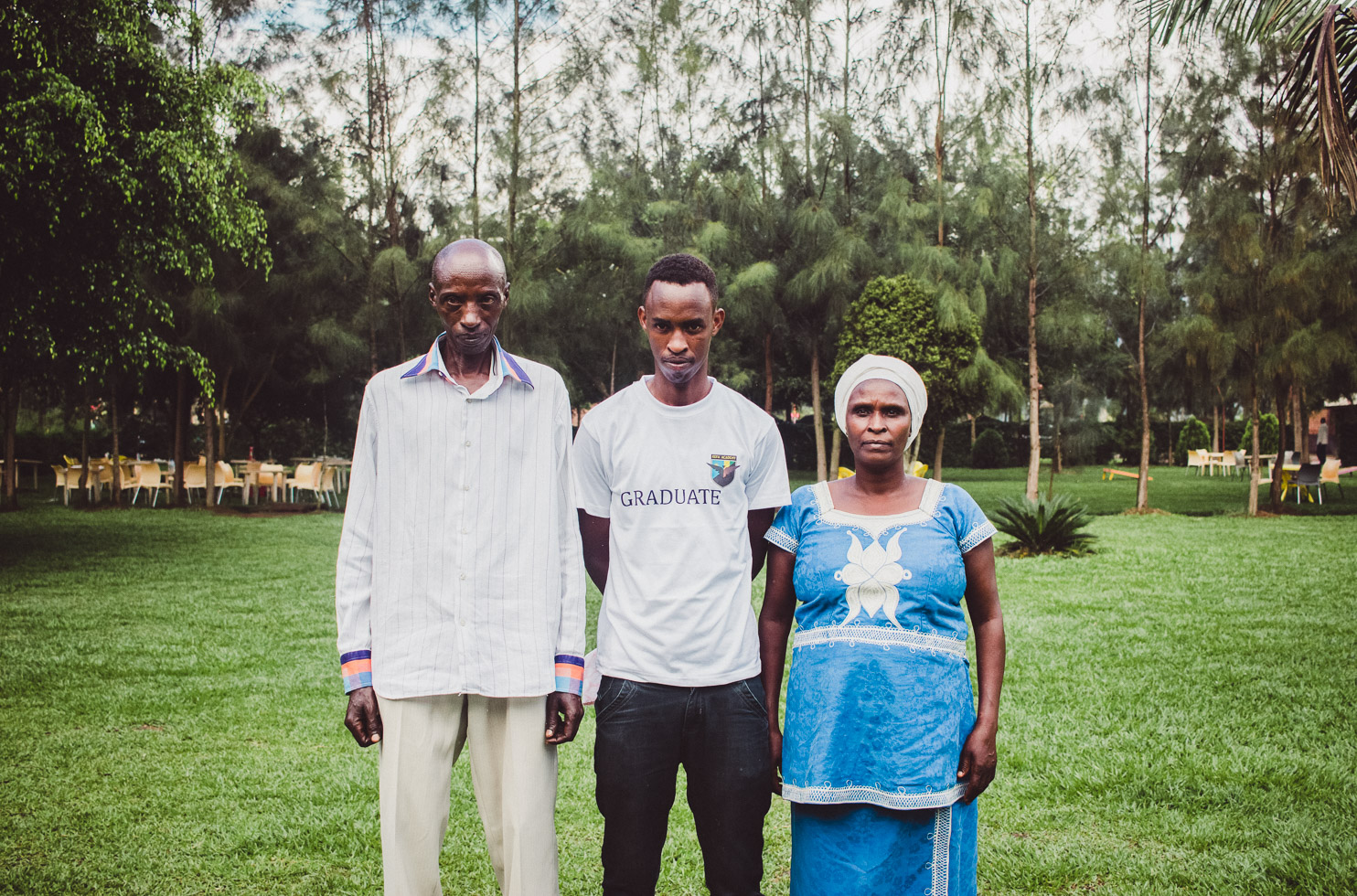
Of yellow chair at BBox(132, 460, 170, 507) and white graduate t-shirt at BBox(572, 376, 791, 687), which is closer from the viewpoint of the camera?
white graduate t-shirt at BBox(572, 376, 791, 687)

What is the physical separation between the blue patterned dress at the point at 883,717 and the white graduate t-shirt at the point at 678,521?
19cm

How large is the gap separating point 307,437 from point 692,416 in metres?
28.6

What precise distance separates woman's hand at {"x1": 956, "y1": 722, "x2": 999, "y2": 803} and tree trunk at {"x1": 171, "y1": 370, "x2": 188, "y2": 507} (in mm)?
19407

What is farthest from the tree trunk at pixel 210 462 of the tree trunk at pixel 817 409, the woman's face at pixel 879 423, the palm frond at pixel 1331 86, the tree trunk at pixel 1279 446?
the tree trunk at pixel 1279 446

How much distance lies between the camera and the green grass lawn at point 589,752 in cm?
338

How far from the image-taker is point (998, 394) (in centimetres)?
1819

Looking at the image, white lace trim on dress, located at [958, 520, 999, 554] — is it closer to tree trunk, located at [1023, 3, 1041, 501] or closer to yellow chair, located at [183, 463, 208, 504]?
tree trunk, located at [1023, 3, 1041, 501]

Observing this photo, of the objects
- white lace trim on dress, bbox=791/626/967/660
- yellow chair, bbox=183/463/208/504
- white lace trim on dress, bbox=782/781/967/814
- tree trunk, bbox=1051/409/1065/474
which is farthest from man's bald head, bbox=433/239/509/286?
tree trunk, bbox=1051/409/1065/474

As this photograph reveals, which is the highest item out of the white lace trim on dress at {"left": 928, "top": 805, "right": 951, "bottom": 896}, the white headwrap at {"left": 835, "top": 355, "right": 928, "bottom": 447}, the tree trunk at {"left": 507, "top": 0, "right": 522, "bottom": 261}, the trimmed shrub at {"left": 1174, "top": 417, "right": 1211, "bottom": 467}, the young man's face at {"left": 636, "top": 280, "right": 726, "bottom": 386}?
the tree trunk at {"left": 507, "top": 0, "right": 522, "bottom": 261}

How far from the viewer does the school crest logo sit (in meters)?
2.28

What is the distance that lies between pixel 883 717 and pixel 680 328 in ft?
3.37

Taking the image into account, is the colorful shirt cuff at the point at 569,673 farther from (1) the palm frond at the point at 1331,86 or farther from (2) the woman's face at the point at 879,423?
(1) the palm frond at the point at 1331,86

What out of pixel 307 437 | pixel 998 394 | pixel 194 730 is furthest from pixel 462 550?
pixel 307 437

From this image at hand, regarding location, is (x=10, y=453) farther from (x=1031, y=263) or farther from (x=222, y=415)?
(x=1031, y=263)
